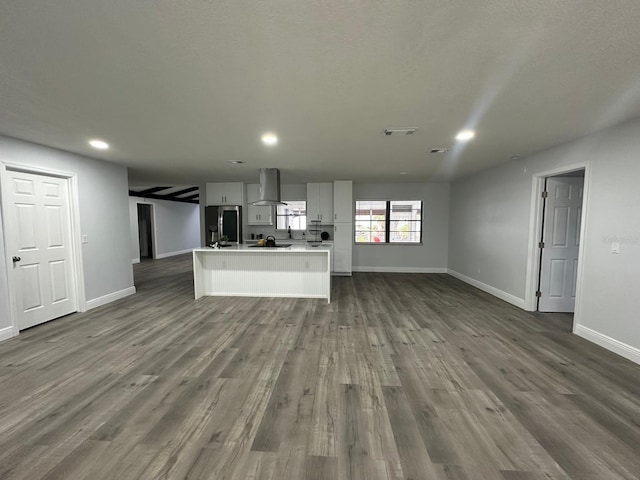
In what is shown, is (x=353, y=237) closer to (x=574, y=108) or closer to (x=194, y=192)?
(x=574, y=108)

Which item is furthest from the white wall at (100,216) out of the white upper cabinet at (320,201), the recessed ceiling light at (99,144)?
the white upper cabinet at (320,201)

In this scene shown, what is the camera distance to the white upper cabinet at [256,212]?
700 centimetres

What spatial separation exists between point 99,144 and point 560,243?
22.3 feet

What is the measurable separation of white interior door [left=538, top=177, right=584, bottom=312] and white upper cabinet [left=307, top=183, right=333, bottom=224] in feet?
14.1

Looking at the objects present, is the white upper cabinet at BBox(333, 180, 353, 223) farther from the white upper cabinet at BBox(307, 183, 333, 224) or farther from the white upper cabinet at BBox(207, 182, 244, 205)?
the white upper cabinet at BBox(207, 182, 244, 205)

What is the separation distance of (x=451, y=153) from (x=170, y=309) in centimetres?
503

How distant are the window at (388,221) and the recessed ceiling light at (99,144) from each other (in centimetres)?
541

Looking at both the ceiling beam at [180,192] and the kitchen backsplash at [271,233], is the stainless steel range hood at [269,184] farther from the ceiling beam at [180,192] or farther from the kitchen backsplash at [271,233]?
the ceiling beam at [180,192]

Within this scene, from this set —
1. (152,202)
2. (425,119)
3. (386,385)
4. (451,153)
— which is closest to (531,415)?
(386,385)

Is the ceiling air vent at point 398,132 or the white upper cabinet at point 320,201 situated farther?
the white upper cabinet at point 320,201

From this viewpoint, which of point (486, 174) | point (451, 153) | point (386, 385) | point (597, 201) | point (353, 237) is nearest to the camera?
point (386, 385)

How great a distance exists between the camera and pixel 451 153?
13.1 ft

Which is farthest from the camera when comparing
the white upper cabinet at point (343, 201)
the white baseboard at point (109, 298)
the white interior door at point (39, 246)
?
the white upper cabinet at point (343, 201)

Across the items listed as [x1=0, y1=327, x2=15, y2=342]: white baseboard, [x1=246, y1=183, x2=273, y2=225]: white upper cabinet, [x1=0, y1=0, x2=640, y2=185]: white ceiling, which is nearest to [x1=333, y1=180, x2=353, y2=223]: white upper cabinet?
[x1=246, y1=183, x2=273, y2=225]: white upper cabinet
